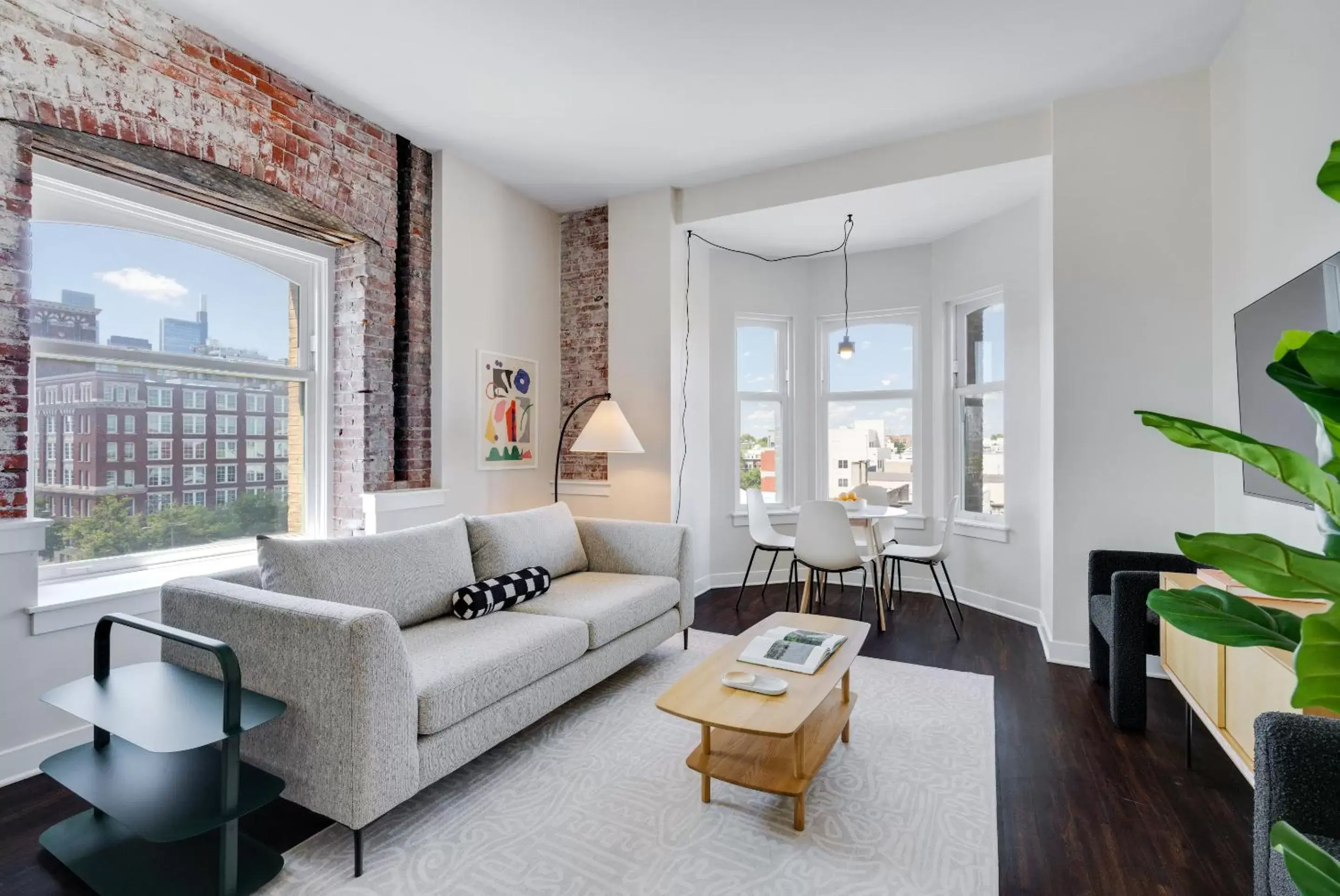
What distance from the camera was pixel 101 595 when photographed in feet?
8.12

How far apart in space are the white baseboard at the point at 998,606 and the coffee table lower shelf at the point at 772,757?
162 centimetres

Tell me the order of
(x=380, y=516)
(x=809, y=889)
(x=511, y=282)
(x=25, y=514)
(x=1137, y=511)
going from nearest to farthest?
(x=809, y=889) < (x=25, y=514) < (x=1137, y=511) < (x=380, y=516) < (x=511, y=282)

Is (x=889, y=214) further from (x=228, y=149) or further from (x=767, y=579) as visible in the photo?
(x=228, y=149)

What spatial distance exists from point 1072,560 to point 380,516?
12.6 ft

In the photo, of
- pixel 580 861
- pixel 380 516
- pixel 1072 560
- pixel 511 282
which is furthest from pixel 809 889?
pixel 511 282

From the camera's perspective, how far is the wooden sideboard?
1615 millimetres

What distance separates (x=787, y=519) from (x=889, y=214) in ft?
8.26

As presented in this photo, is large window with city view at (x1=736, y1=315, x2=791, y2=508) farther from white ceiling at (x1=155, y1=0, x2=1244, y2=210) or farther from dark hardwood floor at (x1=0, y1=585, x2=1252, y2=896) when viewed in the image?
dark hardwood floor at (x1=0, y1=585, x2=1252, y2=896)

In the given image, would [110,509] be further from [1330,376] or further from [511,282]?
[1330,376]

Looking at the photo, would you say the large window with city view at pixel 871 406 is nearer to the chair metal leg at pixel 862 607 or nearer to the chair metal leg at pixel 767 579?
the chair metal leg at pixel 767 579

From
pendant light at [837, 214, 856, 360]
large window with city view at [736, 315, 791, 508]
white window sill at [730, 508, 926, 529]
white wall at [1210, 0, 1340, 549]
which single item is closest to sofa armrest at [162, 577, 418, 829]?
white wall at [1210, 0, 1340, 549]

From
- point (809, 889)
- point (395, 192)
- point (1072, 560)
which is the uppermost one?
point (395, 192)

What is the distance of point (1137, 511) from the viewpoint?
10.7 ft

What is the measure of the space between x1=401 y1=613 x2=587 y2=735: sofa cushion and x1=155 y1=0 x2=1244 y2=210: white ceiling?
102 inches
